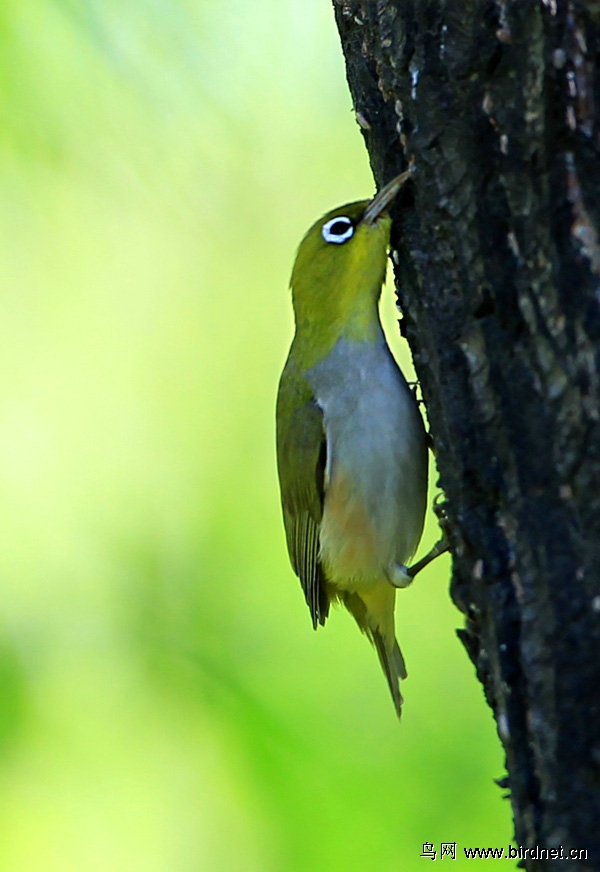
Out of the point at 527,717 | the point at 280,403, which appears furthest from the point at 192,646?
the point at 527,717

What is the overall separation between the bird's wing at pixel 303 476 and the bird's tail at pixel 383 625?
0.16 m

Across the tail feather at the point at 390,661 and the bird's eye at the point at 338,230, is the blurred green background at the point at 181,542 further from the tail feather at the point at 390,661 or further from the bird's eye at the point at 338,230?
the bird's eye at the point at 338,230

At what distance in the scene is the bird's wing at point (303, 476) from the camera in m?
4.13

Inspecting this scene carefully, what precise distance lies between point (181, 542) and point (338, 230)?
233 centimetres

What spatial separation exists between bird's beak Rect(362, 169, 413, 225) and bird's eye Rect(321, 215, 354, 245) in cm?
36

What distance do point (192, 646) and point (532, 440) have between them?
3.13 m

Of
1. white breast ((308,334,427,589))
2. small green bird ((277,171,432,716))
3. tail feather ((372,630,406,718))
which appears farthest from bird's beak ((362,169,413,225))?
tail feather ((372,630,406,718))

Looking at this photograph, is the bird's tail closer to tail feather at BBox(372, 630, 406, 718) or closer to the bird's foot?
tail feather at BBox(372, 630, 406, 718)

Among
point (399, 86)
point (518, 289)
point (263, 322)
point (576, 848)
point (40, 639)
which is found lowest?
point (576, 848)

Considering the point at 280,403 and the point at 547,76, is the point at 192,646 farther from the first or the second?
the point at 547,76

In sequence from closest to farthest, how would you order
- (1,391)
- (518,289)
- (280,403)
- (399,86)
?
(518,289) < (399,86) < (280,403) < (1,391)

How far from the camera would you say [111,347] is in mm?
6605

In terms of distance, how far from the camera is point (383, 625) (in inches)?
180

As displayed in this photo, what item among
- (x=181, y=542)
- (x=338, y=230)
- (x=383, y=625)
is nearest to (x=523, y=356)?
(x=338, y=230)
